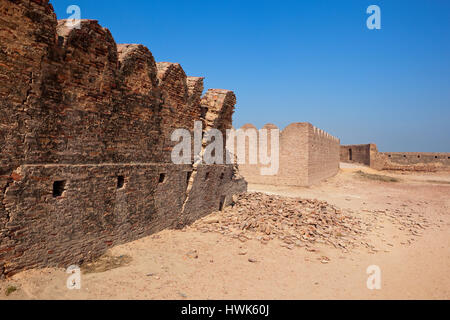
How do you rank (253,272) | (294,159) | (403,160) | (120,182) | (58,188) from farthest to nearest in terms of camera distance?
(403,160), (294,159), (120,182), (253,272), (58,188)

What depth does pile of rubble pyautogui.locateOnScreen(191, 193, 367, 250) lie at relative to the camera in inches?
301

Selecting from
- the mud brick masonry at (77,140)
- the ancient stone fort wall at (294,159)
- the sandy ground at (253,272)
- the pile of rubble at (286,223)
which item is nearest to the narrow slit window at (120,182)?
the mud brick masonry at (77,140)

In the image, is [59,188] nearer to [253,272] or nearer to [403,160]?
[253,272]

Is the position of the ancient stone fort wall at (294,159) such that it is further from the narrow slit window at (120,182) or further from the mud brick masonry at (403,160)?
the mud brick masonry at (403,160)

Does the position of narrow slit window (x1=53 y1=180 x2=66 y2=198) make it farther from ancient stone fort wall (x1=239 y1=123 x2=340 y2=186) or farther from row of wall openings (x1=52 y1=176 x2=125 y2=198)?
ancient stone fort wall (x1=239 y1=123 x2=340 y2=186)

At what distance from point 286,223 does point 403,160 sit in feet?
92.1

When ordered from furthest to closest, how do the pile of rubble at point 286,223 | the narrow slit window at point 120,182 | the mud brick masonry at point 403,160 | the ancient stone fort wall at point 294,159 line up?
the mud brick masonry at point 403,160
the ancient stone fort wall at point 294,159
the pile of rubble at point 286,223
the narrow slit window at point 120,182

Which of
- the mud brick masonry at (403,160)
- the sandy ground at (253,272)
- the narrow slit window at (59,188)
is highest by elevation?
the mud brick masonry at (403,160)

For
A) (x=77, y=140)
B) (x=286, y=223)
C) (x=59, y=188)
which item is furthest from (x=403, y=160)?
(x=59, y=188)

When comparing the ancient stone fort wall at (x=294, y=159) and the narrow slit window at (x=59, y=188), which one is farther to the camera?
the ancient stone fort wall at (x=294, y=159)

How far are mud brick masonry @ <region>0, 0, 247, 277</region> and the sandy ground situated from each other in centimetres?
53

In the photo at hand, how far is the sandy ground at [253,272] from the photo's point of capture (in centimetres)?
435

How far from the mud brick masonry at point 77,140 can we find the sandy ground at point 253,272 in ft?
1.75

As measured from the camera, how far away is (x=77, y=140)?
16.1ft
